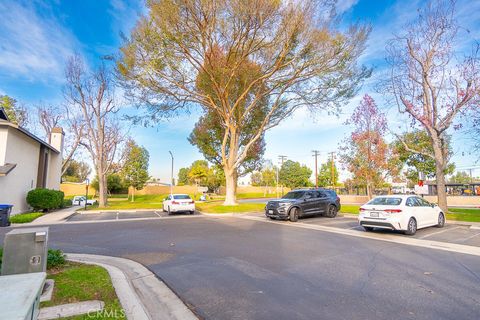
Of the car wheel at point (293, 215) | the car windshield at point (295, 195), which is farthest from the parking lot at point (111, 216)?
the car wheel at point (293, 215)

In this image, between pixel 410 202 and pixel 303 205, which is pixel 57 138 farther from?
pixel 410 202

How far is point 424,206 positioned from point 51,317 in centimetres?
1326

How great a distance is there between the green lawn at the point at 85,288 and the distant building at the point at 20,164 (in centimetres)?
1459

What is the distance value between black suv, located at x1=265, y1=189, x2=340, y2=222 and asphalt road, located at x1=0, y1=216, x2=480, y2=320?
5.41 m

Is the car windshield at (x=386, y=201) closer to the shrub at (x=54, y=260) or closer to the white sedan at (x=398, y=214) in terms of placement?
the white sedan at (x=398, y=214)

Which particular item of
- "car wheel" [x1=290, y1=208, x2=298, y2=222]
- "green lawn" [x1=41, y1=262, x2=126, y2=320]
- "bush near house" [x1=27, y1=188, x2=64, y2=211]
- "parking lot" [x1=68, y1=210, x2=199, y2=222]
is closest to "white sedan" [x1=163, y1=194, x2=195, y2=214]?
"parking lot" [x1=68, y1=210, x2=199, y2=222]

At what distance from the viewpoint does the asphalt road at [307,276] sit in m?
4.12

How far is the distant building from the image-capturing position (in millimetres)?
17219

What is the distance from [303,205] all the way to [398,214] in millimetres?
6025

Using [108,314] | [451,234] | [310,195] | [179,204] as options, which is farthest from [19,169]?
[451,234]

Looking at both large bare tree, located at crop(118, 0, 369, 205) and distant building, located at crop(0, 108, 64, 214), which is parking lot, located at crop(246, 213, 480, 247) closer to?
large bare tree, located at crop(118, 0, 369, 205)

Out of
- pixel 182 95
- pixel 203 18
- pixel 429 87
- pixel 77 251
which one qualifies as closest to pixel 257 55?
pixel 203 18

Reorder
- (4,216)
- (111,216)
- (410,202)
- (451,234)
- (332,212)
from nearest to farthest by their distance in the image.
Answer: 1. (451,234)
2. (410,202)
3. (4,216)
4. (332,212)
5. (111,216)

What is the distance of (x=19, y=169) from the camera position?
1941cm
